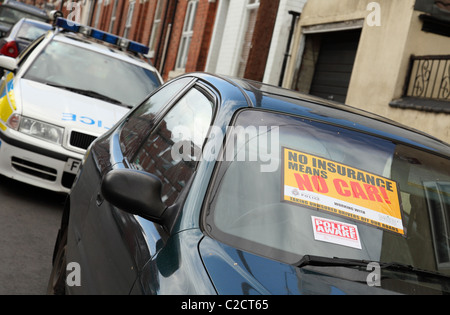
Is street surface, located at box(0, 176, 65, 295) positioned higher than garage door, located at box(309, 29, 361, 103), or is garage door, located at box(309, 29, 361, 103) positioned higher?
garage door, located at box(309, 29, 361, 103)

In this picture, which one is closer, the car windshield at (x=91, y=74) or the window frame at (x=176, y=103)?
the window frame at (x=176, y=103)

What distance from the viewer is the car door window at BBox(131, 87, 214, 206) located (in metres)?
2.75

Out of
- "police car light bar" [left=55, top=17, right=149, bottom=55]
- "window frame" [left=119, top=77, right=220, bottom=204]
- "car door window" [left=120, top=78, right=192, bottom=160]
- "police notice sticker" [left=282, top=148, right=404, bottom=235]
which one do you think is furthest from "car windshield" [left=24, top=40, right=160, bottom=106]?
"police notice sticker" [left=282, top=148, right=404, bottom=235]

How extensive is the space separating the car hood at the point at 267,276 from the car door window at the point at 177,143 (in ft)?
1.42

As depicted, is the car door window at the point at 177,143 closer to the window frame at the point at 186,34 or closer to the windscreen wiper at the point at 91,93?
the windscreen wiper at the point at 91,93

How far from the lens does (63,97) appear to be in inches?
278

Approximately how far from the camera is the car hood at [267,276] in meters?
2.07

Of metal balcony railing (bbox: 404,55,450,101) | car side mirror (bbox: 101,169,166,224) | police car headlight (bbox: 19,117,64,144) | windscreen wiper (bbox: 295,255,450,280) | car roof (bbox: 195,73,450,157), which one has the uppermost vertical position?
metal balcony railing (bbox: 404,55,450,101)

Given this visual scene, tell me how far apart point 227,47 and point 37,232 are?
41.6 feet

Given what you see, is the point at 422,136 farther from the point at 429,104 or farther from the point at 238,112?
the point at 429,104

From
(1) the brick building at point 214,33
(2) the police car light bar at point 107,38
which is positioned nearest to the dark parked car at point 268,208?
(2) the police car light bar at point 107,38

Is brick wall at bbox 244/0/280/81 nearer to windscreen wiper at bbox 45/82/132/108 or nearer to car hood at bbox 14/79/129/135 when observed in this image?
windscreen wiper at bbox 45/82/132/108

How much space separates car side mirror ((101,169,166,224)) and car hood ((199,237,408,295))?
0.82ft

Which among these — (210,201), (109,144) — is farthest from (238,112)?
(109,144)
